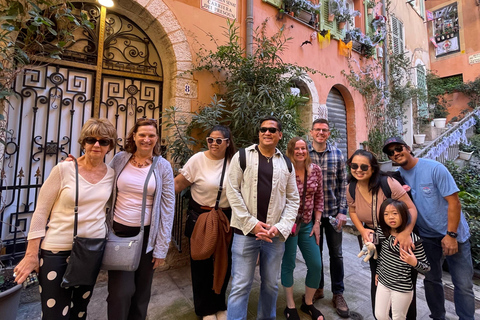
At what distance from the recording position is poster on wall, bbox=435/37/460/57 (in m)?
12.6

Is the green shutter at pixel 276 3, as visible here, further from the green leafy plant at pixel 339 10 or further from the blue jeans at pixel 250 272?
the blue jeans at pixel 250 272

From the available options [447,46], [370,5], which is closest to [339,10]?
[370,5]

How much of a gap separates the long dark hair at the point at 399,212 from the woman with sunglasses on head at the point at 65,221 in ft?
6.83

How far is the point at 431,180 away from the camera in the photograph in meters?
1.98

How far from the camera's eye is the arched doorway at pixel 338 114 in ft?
20.8

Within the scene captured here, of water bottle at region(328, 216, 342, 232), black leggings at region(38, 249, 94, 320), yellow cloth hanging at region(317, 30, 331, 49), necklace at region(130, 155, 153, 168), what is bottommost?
black leggings at region(38, 249, 94, 320)

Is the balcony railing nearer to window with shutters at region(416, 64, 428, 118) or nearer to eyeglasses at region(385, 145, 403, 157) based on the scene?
window with shutters at region(416, 64, 428, 118)

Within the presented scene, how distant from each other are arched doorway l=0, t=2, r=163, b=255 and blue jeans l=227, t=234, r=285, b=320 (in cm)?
246

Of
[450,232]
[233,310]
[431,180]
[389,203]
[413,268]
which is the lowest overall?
[233,310]

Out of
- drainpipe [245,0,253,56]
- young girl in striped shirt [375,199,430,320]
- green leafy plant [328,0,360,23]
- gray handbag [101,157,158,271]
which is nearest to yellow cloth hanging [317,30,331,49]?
green leafy plant [328,0,360,23]

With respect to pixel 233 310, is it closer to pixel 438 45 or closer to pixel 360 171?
pixel 360 171

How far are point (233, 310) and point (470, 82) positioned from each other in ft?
53.0

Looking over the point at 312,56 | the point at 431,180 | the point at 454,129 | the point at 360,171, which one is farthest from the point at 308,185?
the point at 454,129

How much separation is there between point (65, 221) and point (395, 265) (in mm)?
2367
